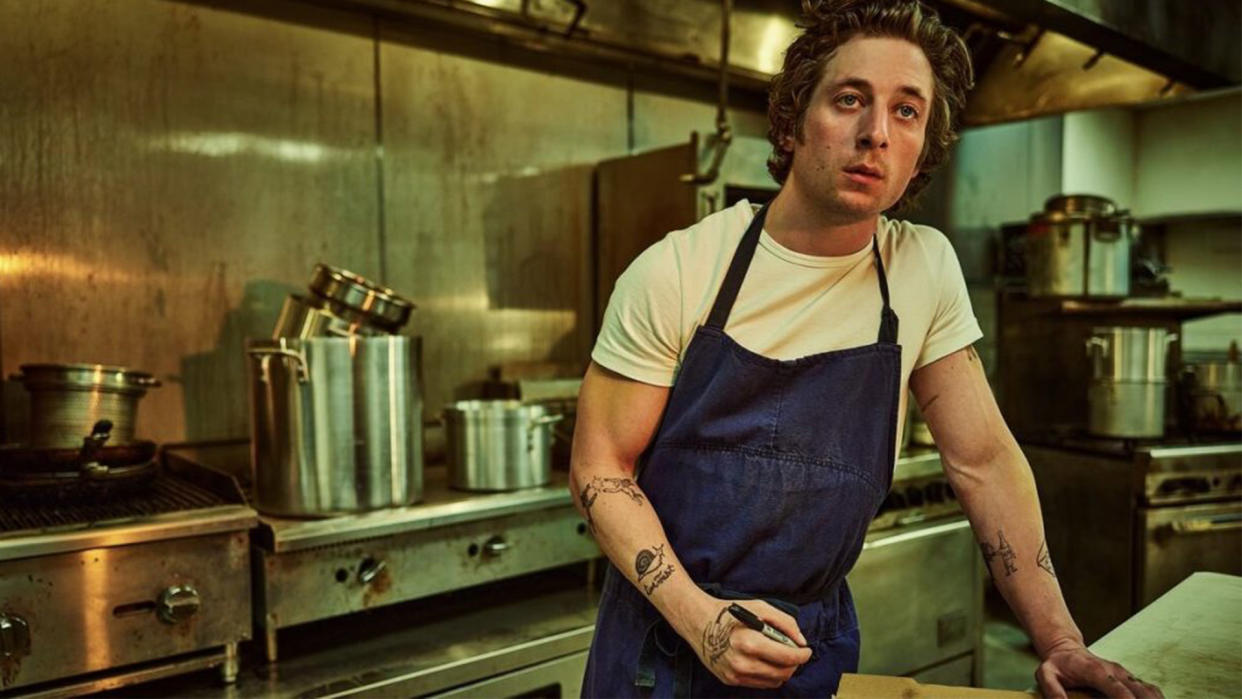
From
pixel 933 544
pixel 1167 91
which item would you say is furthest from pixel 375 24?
pixel 1167 91

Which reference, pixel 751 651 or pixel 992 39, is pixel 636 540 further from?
pixel 992 39

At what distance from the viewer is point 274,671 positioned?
180cm

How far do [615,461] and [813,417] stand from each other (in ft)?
1.04

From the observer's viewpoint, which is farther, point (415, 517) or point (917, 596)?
point (917, 596)

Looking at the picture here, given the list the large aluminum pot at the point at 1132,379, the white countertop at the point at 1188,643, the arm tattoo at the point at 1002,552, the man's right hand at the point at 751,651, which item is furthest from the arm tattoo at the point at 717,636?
the large aluminum pot at the point at 1132,379

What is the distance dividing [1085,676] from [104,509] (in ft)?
5.85

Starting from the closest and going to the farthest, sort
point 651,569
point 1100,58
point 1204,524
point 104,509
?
point 651,569 → point 104,509 → point 1204,524 → point 1100,58

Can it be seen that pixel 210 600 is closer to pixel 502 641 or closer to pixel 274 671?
pixel 274 671

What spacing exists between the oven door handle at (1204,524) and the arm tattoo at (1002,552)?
7.66 ft

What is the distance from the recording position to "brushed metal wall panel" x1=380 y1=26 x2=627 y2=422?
8.61ft

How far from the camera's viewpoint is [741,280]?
133 centimetres

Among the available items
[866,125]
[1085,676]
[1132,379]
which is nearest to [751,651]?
[1085,676]

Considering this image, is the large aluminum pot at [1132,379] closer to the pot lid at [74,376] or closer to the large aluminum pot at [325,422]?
the large aluminum pot at [325,422]

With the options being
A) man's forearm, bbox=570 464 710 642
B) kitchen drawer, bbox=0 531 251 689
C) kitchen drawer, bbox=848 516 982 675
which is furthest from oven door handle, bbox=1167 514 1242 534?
kitchen drawer, bbox=0 531 251 689
